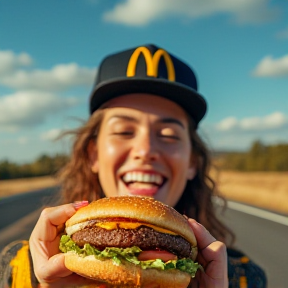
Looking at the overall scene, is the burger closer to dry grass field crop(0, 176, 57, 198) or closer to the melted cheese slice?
the melted cheese slice

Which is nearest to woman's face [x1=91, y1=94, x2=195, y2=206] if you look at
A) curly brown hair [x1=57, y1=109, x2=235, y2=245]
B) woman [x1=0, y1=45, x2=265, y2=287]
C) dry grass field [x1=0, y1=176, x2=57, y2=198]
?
woman [x1=0, y1=45, x2=265, y2=287]

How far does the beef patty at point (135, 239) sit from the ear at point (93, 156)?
4.77ft

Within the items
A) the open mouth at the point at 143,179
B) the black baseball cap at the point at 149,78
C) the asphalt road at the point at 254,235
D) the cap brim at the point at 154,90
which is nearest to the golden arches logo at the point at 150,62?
the black baseball cap at the point at 149,78

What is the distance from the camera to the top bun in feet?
9.12

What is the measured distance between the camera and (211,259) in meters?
2.85

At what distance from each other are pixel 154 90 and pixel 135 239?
1483 millimetres

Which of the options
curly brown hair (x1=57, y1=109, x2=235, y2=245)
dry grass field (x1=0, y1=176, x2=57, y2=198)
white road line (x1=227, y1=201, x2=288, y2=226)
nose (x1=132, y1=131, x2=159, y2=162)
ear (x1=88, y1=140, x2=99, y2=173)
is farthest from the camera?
dry grass field (x1=0, y1=176, x2=57, y2=198)

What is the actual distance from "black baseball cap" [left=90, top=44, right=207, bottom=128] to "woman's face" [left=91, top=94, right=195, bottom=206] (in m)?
0.09

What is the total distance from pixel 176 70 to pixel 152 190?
3.29 feet

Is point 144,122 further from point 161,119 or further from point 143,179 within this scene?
point 143,179

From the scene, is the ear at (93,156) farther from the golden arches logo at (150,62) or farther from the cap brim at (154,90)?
the golden arches logo at (150,62)

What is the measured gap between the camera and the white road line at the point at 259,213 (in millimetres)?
15555

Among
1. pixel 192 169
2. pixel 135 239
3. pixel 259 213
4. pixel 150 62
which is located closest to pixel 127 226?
pixel 135 239

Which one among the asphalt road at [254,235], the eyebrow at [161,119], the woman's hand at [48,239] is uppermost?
the eyebrow at [161,119]
